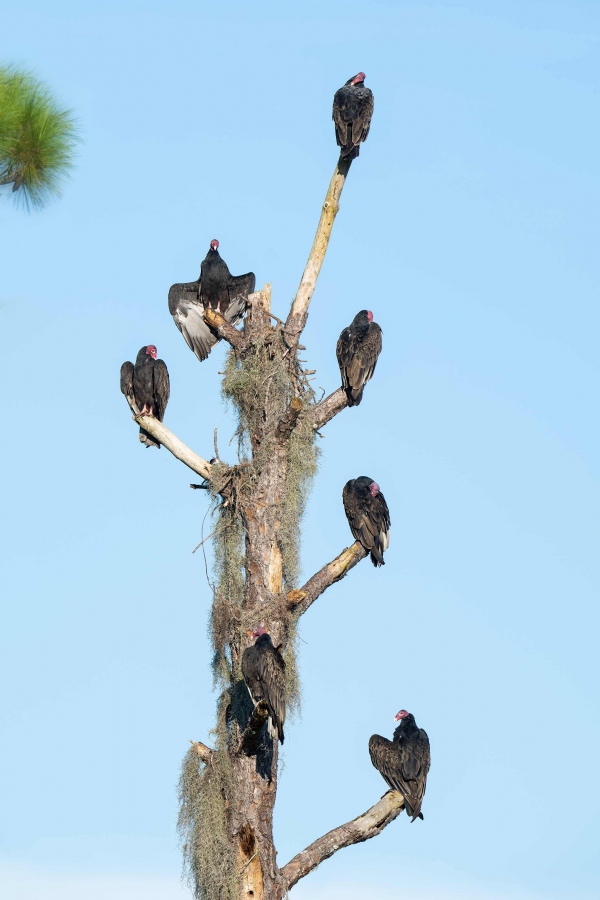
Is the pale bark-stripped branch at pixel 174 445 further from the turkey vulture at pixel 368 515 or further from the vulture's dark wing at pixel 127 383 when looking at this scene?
the turkey vulture at pixel 368 515

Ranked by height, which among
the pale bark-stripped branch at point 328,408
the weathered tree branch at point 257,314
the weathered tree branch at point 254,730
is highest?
the weathered tree branch at point 257,314

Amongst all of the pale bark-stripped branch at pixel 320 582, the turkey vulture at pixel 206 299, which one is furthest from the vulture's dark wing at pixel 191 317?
the pale bark-stripped branch at pixel 320 582

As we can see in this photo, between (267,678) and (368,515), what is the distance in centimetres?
145

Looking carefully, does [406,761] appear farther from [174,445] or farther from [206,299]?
[206,299]

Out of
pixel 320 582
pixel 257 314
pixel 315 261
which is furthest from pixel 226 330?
pixel 320 582

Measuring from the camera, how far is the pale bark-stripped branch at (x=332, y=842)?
27.1 ft

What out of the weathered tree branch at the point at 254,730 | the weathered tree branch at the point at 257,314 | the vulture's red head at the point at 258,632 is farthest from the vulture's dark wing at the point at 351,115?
the weathered tree branch at the point at 254,730

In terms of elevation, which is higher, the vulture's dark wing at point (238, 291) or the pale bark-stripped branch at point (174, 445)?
the vulture's dark wing at point (238, 291)

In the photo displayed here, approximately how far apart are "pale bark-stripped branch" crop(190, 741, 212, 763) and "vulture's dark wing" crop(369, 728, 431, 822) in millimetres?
1094

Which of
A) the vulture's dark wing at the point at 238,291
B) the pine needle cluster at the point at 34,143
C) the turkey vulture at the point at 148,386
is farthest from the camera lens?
the vulture's dark wing at the point at 238,291

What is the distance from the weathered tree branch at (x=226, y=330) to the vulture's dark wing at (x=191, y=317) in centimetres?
93

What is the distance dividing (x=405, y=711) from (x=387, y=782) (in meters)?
0.87

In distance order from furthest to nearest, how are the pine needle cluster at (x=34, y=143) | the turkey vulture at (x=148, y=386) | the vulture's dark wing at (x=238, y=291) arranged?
the vulture's dark wing at (x=238, y=291)
the turkey vulture at (x=148, y=386)
the pine needle cluster at (x=34, y=143)

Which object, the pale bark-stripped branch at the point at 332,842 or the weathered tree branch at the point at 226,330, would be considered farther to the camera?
the weathered tree branch at the point at 226,330
